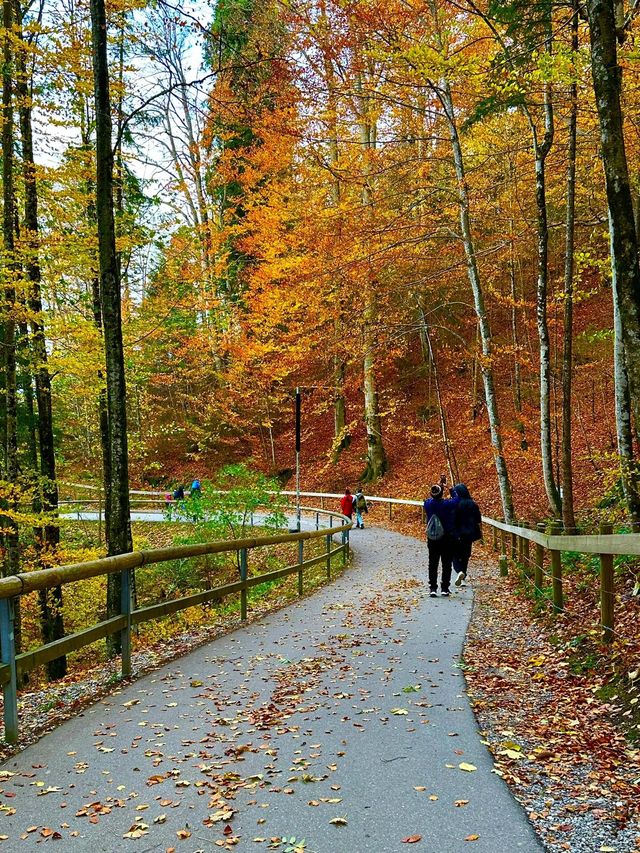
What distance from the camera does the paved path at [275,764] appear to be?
319 centimetres

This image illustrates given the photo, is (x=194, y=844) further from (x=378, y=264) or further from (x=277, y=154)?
(x=277, y=154)

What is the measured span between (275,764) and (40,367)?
9338 mm

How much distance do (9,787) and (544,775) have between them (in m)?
3.20

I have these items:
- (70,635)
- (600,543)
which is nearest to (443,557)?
(600,543)

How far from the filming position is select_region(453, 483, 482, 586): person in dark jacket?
11.8m

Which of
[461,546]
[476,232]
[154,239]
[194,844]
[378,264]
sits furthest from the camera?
[476,232]

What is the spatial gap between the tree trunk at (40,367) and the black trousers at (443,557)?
22.6 ft

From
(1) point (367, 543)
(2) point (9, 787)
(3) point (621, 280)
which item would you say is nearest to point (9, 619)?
(2) point (9, 787)

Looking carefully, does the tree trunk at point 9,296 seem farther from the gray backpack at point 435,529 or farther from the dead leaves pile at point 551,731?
the dead leaves pile at point 551,731

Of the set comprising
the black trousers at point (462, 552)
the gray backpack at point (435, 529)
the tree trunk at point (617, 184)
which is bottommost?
the black trousers at point (462, 552)

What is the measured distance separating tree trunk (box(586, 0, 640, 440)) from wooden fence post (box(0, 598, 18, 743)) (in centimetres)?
541

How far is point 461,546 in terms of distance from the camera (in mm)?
12312

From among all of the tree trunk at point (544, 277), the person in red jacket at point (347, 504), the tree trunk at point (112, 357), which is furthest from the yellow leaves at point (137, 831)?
the person in red jacket at point (347, 504)

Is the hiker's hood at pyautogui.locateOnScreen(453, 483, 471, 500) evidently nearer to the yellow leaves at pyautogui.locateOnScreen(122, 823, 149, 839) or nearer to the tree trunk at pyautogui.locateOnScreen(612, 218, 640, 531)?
the tree trunk at pyautogui.locateOnScreen(612, 218, 640, 531)
